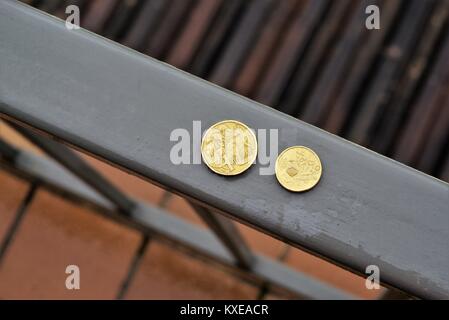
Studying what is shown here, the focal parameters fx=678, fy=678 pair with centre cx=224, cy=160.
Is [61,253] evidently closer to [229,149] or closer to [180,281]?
[180,281]

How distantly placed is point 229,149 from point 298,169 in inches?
4.1

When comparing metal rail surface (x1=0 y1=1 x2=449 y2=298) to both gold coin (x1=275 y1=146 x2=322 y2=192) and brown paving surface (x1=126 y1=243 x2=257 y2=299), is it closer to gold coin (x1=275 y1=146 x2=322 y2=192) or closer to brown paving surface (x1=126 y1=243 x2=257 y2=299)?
gold coin (x1=275 y1=146 x2=322 y2=192)

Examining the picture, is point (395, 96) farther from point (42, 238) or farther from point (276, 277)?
point (42, 238)

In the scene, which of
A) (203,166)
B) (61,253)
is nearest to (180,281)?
(61,253)

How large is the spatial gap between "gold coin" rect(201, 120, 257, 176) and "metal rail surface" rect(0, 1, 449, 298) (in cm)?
1

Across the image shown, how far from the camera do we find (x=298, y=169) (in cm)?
97

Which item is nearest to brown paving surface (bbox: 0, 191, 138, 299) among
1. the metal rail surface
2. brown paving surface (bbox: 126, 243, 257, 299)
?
brown paving surface (bbox: 126, 243, 257, 299)

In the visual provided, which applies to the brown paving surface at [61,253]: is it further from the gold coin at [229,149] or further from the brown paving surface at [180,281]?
the gold coin at [229,149]

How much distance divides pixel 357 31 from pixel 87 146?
561 millimetres

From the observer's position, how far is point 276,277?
1893 millimetres

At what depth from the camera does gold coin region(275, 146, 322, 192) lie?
0.96 metres
